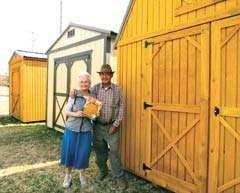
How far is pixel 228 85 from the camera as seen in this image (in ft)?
10.2

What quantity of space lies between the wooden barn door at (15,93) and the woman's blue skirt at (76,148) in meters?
8.83

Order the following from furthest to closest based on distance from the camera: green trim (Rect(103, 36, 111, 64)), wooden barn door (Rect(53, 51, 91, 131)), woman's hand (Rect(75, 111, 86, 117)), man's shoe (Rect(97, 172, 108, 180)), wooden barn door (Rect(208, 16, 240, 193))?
wooden barn door (Rect(53, 51, 91, 131)) → green trim (Rect(103, 36, 111, 64)) → man's shoe (Rect(97, 172, 108, 180)) → woman's hand (Rect(75, 111, 86, 117)) → wooden barn door (Rect(208, 16, 240, 193))

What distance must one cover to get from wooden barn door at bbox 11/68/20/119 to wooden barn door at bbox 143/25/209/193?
9224 millimetres

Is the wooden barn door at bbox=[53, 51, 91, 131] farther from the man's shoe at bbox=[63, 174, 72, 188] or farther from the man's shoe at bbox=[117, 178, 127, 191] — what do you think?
the man's shoe at bbox=[117, 178, 127, 191]

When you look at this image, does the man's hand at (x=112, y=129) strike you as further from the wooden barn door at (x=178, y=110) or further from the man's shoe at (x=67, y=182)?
the man's shoe at (x=67, y=182)

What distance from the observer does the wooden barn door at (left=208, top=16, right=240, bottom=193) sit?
3020 millimetres

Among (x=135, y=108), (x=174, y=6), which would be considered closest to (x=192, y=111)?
(x=135, y=108)

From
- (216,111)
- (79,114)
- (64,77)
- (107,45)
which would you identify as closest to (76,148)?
(79,114)

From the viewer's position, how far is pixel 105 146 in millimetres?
4430

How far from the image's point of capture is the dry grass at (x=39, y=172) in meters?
4.05

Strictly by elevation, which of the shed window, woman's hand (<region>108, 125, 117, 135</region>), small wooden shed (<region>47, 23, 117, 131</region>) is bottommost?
woman's hand (<region>108, 125, 117, 135</region>)

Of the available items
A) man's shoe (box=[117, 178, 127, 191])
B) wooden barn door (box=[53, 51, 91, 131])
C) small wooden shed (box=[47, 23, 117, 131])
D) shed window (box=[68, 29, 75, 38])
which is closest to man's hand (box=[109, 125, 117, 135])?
man's shoe (box=[117, 178, 127, 191])

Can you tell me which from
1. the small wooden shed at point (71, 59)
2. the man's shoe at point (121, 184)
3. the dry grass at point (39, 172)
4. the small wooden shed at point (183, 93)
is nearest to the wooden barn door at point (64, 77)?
the small wooden shed at point (71, 59)

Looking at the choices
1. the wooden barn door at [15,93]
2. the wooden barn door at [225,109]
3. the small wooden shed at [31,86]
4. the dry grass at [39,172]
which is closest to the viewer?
the wooden barn door at [225,109]
